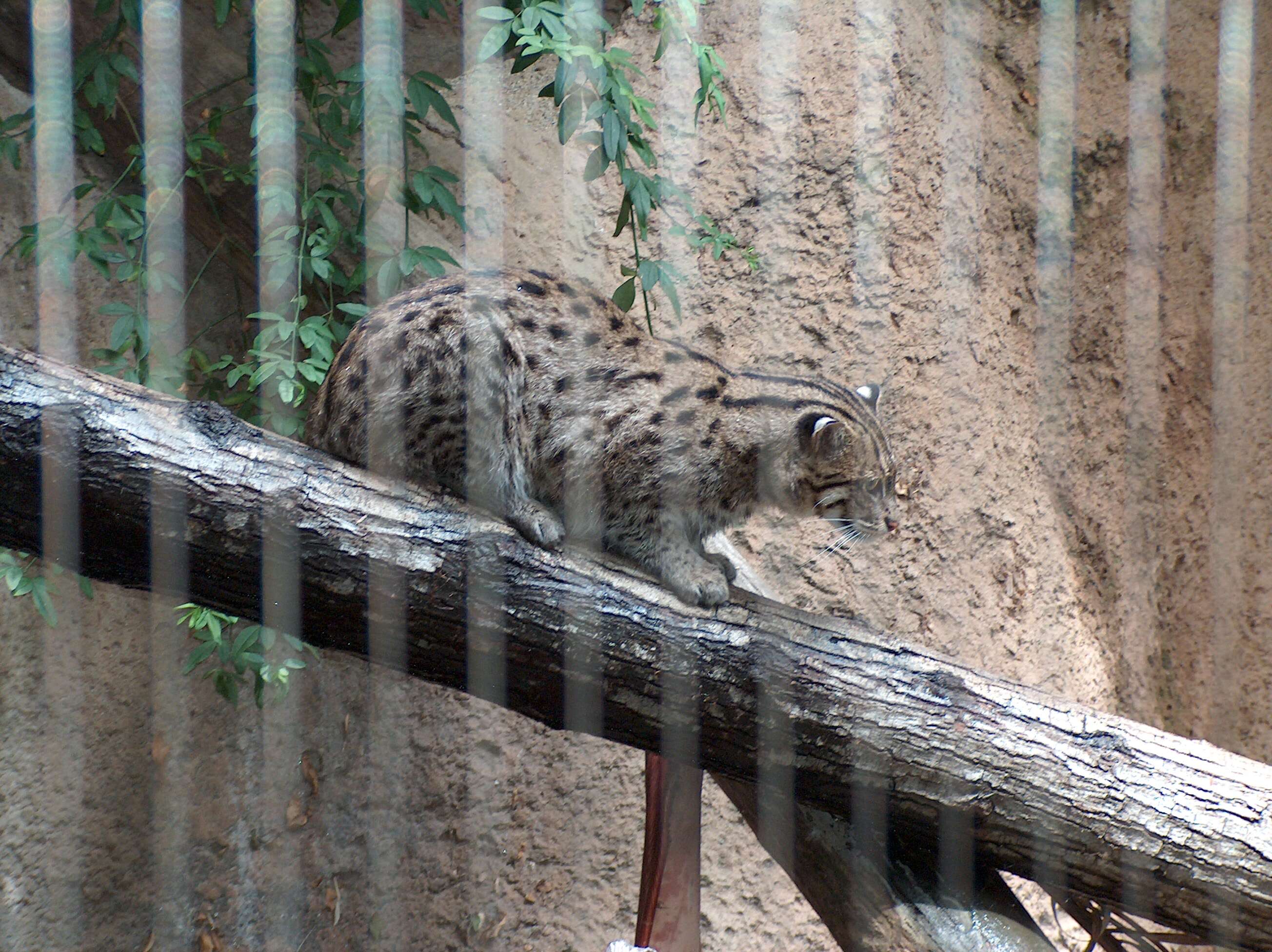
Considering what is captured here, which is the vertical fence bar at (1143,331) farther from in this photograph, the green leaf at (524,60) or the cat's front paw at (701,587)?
the green leaf at (524,60)

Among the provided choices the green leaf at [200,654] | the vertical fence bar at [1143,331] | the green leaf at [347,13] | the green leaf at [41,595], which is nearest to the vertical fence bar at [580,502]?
the green leaf at [347,13]

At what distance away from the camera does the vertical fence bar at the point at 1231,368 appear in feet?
16.5

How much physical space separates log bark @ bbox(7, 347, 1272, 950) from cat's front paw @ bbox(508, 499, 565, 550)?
6.4 inches

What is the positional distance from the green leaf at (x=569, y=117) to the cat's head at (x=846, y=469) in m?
1.03

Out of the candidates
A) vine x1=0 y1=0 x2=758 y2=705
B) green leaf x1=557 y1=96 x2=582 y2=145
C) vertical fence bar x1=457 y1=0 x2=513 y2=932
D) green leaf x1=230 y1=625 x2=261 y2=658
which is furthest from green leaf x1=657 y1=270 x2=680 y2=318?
green leaf x1=230 y1=625 x2=261 y2=658

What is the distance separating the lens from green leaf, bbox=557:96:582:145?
322 centimetres

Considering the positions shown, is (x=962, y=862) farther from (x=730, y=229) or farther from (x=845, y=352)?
(x=730, y=229)

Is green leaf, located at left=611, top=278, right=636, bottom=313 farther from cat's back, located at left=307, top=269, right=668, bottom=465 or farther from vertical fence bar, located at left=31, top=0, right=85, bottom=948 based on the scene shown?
vertical fence bar, located at left=31, top=0, right=85, bottom=948

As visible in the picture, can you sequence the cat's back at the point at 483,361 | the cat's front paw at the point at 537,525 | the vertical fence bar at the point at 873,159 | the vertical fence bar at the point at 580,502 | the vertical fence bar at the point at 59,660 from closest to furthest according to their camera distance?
the vertical fence bar at the point at 580,502, the cat's front paw at the point at 537,525, the cat's back at the point at 483,361, the vertical fence bar at the point at 59,660, the vertical fence bar at the point at 873,159

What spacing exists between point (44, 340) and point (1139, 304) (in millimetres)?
4405

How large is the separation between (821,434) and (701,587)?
0.64m

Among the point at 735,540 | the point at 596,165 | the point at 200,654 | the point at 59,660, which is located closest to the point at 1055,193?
the point at 735,540

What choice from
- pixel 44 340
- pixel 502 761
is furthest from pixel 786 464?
pixel 44 340

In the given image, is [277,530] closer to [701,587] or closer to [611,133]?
[701,587]
